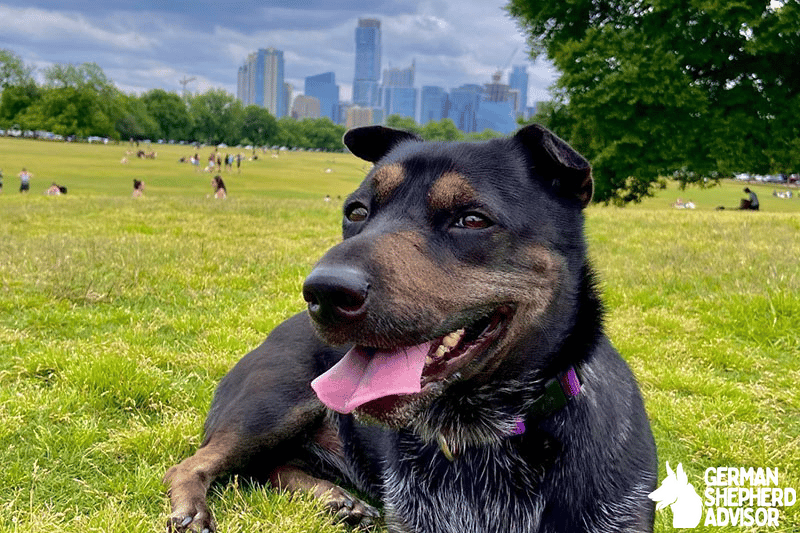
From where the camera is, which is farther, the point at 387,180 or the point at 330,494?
the point at 330,494

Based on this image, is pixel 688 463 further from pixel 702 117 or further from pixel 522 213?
pixel 702 117

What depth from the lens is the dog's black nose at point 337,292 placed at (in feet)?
7.22

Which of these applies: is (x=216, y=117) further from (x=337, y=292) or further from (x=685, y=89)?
(x=337, y=292)

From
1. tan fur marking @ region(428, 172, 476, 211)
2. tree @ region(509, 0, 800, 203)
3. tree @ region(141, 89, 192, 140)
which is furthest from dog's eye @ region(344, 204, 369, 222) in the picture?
tree @ region(141, 89, 192, 140)

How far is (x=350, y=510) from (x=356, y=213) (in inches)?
68.2

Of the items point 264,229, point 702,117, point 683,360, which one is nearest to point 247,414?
point 683,360

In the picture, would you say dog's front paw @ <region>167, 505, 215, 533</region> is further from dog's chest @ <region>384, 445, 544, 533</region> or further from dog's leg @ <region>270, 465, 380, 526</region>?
dog's chest @ <region>384, 445, 544, 533</region>

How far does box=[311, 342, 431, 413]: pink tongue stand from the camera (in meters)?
2.43

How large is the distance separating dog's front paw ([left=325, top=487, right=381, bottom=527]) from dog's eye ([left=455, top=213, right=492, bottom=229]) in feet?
6.05

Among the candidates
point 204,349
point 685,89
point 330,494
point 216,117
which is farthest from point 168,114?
point 330,494

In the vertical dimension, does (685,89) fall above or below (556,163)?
above

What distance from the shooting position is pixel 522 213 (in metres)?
2.71

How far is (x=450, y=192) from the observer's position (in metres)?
2.72

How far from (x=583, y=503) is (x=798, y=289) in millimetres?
6255
